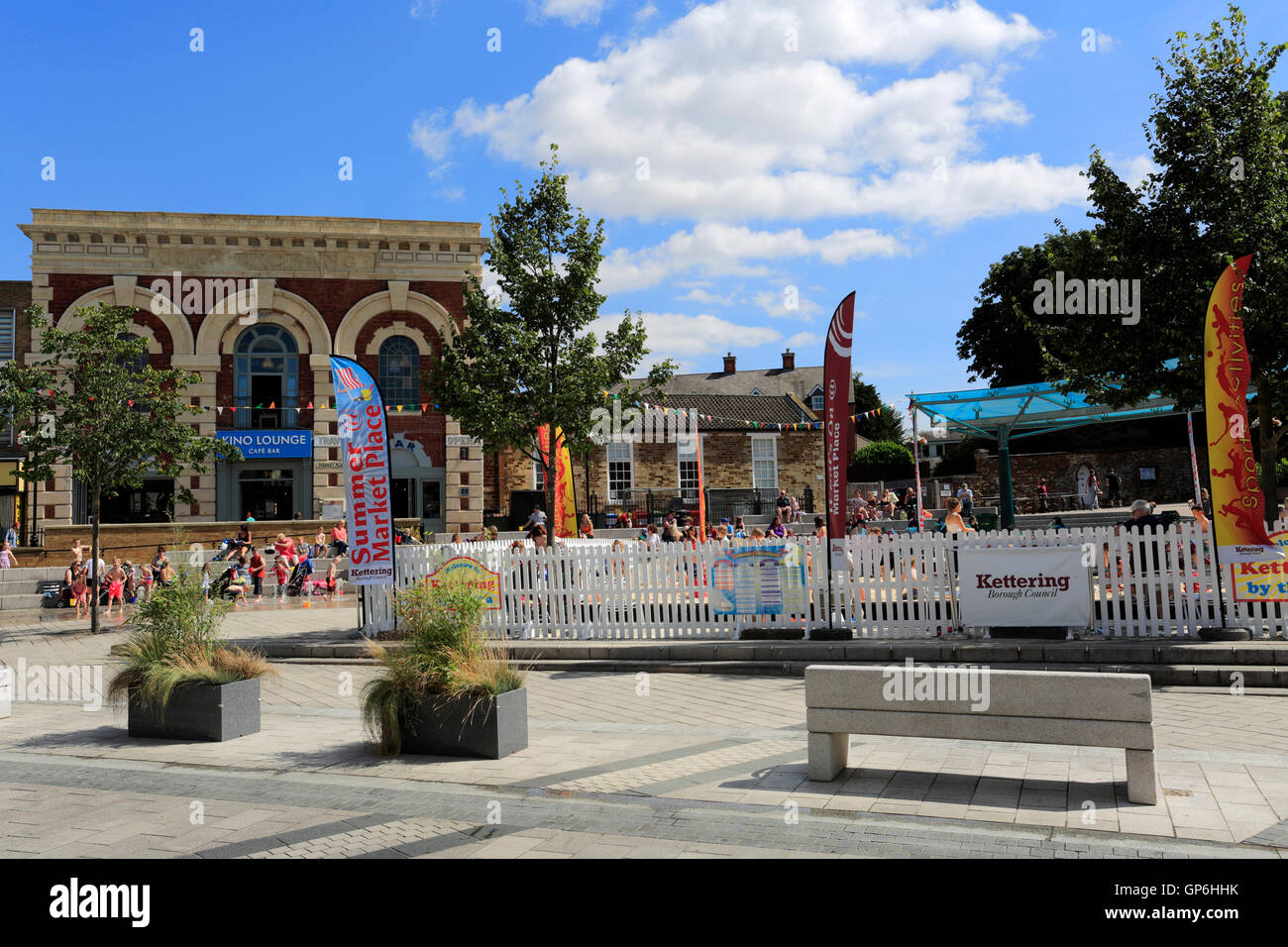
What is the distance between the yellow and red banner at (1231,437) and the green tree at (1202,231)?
1.90m

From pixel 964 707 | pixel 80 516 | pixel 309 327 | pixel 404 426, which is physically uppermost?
pixel 309 327

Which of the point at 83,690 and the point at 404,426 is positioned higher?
the point at 404,426

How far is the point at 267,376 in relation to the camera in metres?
30.3

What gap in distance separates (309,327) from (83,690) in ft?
68.3

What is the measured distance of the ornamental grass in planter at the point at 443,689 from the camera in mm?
7211

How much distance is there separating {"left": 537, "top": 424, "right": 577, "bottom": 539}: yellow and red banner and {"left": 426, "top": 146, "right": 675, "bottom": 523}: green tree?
273mm

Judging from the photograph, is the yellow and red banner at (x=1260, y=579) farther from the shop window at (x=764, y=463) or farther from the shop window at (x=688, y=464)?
the shop window at (x=764, y=463)

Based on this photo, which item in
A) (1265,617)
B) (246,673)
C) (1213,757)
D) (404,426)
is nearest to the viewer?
(1213,757)

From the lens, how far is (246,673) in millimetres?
8523

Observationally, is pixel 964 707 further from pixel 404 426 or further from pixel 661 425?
pixel 661 425

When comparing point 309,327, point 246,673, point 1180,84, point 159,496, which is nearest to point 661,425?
point 309,327

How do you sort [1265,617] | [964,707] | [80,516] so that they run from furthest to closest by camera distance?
[80,516] → [1265,617] → [964,707]

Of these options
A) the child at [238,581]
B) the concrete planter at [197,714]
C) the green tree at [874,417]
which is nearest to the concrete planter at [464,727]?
the concrete planter at [197,714]

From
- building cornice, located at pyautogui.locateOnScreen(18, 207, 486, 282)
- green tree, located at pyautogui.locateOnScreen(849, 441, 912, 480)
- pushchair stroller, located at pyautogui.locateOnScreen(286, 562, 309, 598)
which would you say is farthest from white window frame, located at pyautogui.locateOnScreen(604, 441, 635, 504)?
pushchair stroller, located at pyautogui.locateOnScreen(286, 562, 309, 598)
